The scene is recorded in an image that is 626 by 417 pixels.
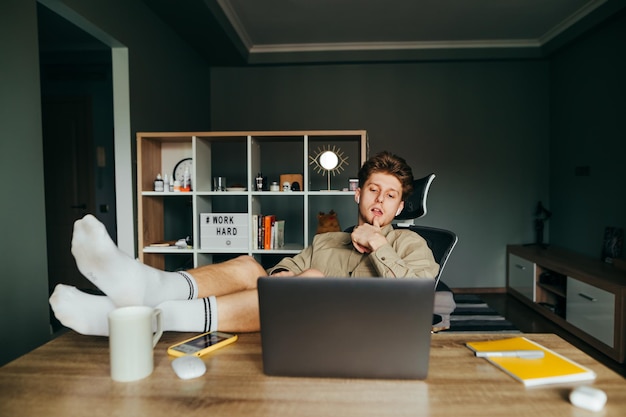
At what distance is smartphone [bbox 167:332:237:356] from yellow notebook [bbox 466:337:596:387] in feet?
1.92

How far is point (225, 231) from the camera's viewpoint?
301 cm

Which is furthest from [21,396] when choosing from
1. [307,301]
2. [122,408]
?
[307,301]

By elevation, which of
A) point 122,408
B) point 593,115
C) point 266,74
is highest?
point 266,74

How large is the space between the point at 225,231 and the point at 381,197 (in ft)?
5.44

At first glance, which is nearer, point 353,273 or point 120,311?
point 120,311

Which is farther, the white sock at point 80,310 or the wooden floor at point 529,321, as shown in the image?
the wooden floor at point 529,321

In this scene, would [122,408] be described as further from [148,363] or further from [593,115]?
[593,115]

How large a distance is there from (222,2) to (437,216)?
3.06 m

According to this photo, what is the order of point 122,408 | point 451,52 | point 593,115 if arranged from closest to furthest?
point 122,408 < point 593,115 < point 451,52

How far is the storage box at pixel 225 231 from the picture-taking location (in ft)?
9.84

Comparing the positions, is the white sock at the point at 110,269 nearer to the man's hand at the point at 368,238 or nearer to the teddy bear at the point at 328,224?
the man's hand at the point at 368,238

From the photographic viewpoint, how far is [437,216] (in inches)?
187

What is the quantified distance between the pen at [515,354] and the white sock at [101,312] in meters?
0.65

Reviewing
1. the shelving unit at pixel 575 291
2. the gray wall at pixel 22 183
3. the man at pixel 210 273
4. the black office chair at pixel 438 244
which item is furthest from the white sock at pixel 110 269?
the shelving unit at pixel 575 291
